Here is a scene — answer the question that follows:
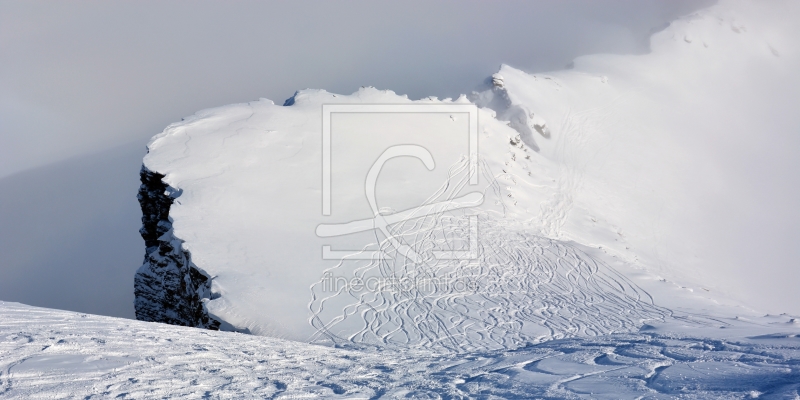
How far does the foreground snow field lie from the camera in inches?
158

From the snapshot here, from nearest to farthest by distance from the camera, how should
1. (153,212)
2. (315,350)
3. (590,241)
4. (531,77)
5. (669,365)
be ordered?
1. (669,365)
2. (315,350)
3. (153,212)
4. (590,241)
5. (531,77)

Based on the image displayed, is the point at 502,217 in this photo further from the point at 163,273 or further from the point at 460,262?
the point at 163,273

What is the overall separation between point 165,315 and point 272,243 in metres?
3.04

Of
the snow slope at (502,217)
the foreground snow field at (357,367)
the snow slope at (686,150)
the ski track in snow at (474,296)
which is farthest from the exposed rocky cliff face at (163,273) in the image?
the snow slope at (686,150)

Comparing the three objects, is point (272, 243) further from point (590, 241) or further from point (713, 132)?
point (713, 132)

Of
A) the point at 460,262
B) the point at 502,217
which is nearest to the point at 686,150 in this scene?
the point at 502,217

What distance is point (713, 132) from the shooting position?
104ft

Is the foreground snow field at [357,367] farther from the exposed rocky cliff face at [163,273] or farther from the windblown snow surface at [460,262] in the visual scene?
the exposed rocky cliff face at [163,273]

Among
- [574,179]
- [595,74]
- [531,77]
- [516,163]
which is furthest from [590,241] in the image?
[595,74]

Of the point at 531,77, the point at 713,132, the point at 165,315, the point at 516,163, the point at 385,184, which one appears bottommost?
the point at 165,315

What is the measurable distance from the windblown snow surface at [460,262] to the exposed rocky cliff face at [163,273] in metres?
0.08

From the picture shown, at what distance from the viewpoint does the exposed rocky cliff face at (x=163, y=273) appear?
1029cm

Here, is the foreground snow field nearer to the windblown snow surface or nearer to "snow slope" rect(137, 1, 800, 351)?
the windblown snow surface

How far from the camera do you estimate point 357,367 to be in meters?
5.46
